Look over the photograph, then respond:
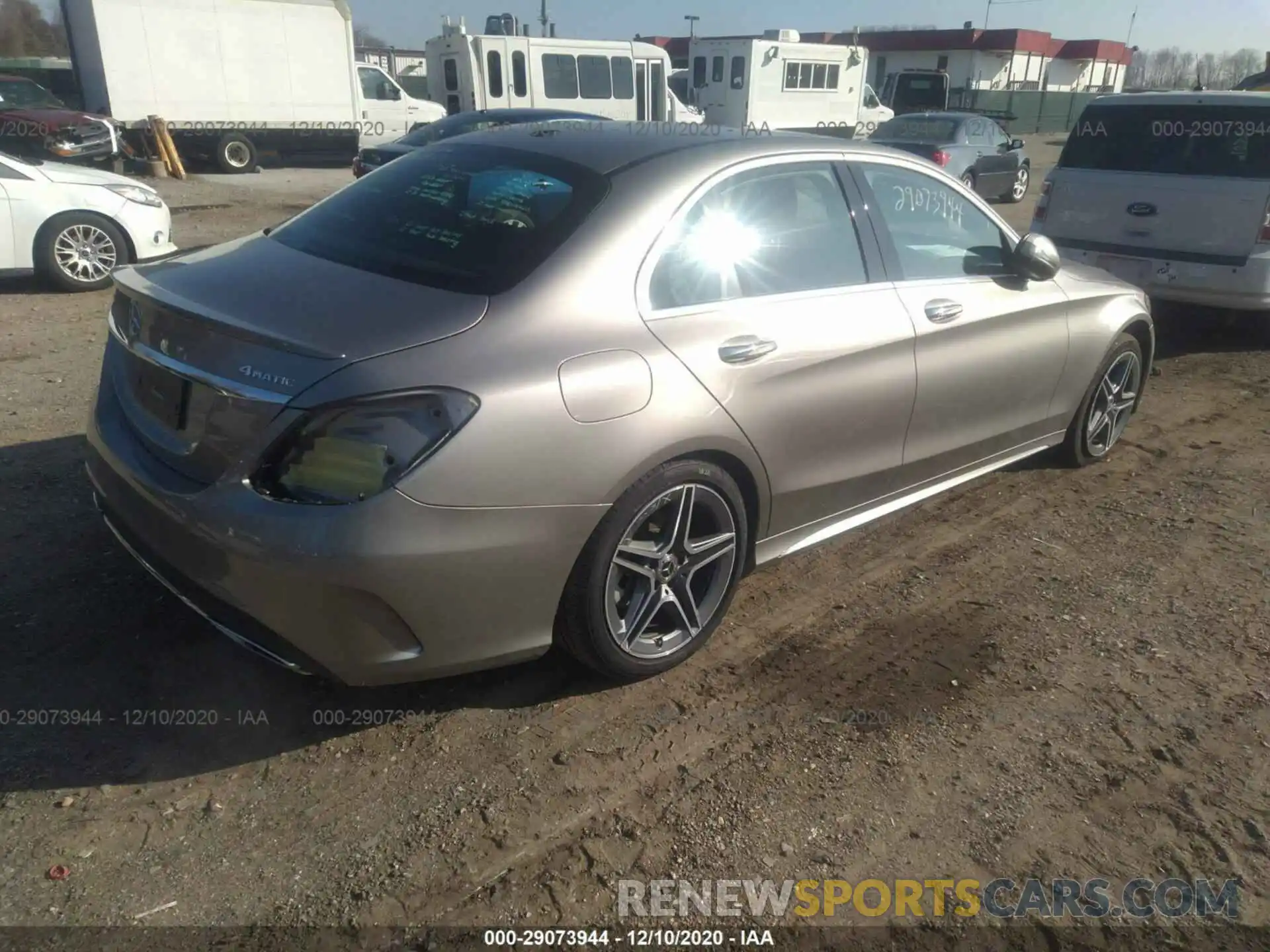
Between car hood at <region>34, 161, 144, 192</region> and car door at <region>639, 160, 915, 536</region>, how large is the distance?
22.3ft

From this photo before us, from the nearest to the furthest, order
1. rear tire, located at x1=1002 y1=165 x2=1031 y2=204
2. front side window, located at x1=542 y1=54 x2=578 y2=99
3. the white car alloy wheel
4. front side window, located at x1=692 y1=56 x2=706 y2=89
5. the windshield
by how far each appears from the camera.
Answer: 1. the white car alloy wheel
2. the windshield
3. rear tire, located at x1=1002 y1=165 x2=1031 y2=204
4. front side window, located at x1=542 y1=54 x2=578 y2=99
5. front side window, located at x1=692 y1=56 x2=706 y2=89

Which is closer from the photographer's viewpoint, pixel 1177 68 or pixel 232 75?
pixel 232 75

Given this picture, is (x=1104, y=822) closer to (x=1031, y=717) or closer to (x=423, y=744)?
(x=1031, y=717)

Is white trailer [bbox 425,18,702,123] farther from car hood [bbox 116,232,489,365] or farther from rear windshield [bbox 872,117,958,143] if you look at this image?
car hood [bbox 116,232,489,365]

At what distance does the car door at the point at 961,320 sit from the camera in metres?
3.77

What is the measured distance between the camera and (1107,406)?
506cm

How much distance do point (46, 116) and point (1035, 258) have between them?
56.3 ft

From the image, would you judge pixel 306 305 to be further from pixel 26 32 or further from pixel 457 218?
pixel 26 32

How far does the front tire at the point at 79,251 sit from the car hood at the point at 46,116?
989 cm

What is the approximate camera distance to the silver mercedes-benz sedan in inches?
96.0

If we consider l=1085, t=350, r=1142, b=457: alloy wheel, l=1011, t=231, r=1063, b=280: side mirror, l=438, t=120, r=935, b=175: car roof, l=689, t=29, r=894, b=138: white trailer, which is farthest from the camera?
l=689, t=29, r=894, b=138: white trailer

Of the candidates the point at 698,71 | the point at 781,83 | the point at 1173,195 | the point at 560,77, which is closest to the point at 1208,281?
the point at 1173,195

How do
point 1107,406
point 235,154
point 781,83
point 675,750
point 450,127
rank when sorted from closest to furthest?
point 675,750, point 1107,406, point 450,127, point 235,154, point 781,83
